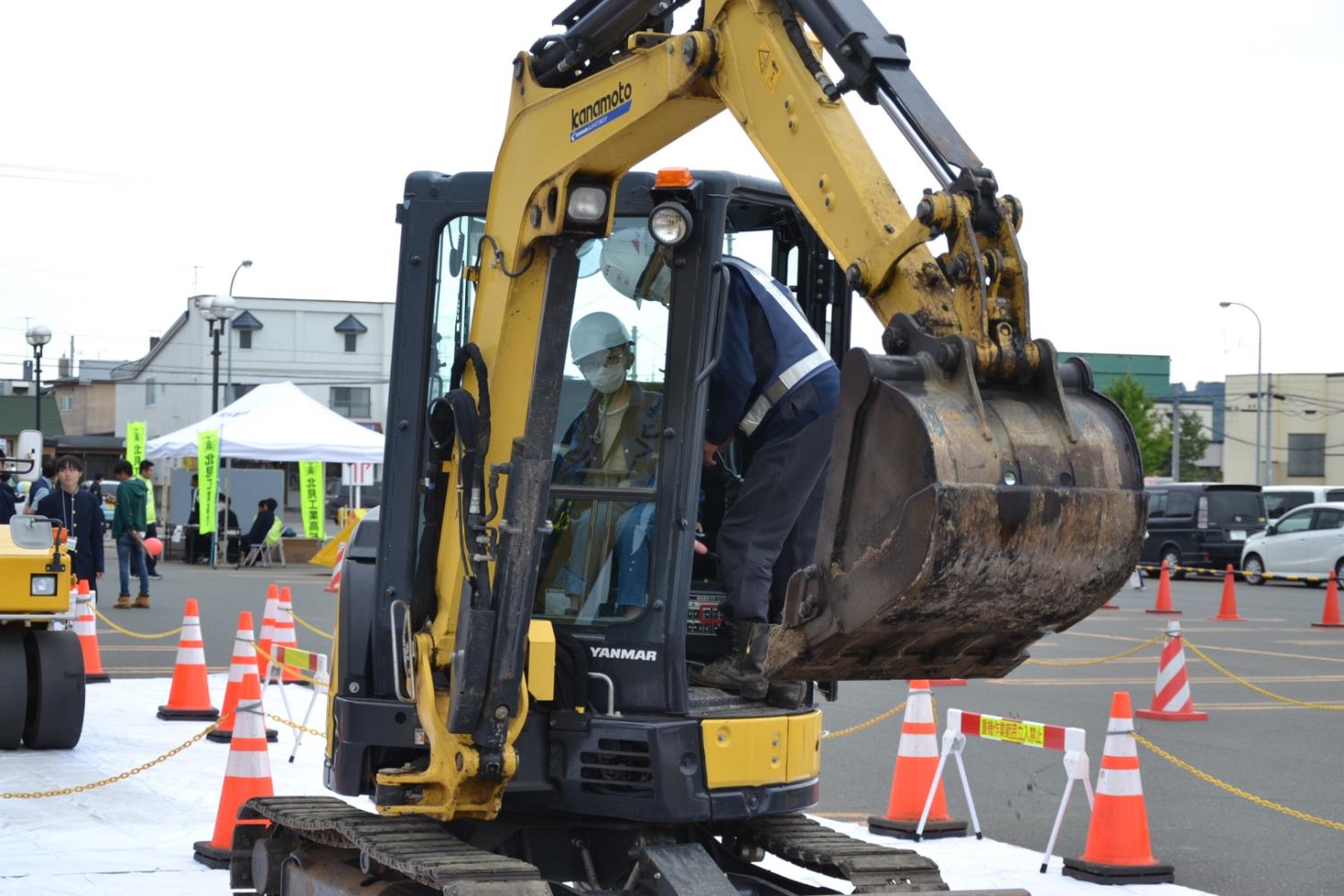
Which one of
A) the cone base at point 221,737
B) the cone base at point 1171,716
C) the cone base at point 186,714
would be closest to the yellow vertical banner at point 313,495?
the cone base at point 186,714

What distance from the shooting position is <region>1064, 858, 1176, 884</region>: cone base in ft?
26.9

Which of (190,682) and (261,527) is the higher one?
(261,527)

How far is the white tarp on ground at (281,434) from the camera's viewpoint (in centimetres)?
3244

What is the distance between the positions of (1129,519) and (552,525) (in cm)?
212

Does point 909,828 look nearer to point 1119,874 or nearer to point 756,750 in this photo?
point 1119,874

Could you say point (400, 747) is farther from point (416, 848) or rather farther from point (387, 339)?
point (387, 339)

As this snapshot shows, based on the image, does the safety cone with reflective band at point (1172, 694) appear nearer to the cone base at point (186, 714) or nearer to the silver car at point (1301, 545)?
the cone base at point (186, 714)

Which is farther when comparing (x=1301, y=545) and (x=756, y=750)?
(x=1301, y=545)

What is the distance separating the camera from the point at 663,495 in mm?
5551

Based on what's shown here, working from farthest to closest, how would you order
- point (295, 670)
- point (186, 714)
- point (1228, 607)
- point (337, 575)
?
point (1228, 607)
point (186, 714)
point (295, 670)
point (337, 575)

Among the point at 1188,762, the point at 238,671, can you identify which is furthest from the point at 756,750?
the point at 1188,762

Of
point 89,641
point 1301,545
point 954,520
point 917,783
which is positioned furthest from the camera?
point 1301,545

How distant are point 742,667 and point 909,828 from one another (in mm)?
3715

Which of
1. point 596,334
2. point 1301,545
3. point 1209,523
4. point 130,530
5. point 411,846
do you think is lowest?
point 411,846
